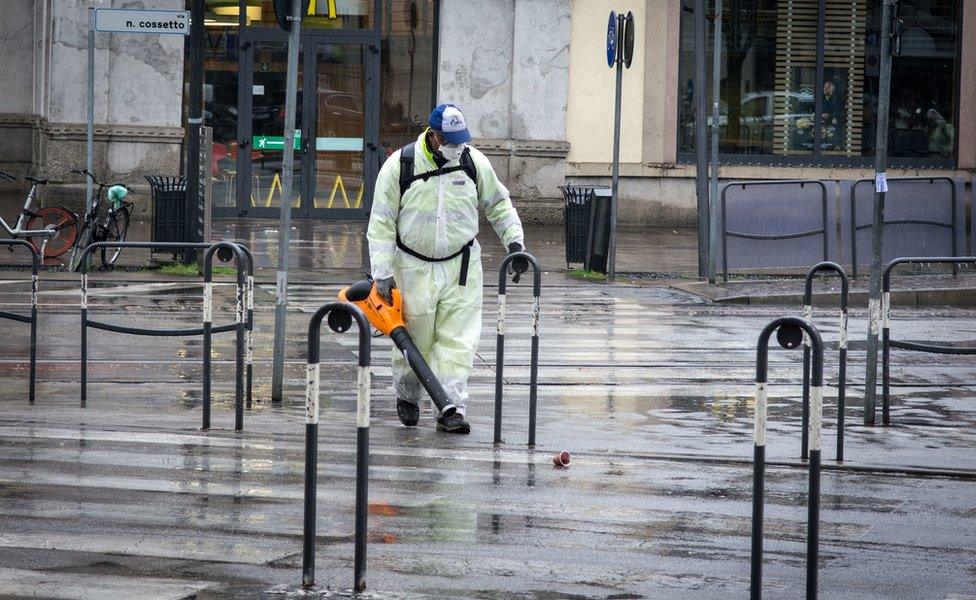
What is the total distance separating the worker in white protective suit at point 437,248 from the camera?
918cm

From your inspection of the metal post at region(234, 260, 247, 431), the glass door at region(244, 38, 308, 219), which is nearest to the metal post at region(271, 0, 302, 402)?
the metal post at region(234, 260, 247, 431)

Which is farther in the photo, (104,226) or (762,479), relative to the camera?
(104,226)

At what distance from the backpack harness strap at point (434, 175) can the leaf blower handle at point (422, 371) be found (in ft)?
1.54

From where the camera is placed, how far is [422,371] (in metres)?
9.12

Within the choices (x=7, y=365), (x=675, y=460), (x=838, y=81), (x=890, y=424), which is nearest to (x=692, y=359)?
(x=890, y=424)

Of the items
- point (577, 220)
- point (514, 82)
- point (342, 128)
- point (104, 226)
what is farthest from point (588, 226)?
point (342, 128)

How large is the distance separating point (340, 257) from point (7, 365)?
918 cm

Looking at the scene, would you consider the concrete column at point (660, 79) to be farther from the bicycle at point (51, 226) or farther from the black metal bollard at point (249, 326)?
the black metal bollard at point (249, 326)

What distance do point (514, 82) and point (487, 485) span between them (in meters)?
20.1

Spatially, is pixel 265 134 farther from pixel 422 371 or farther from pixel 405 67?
pixel 422 371

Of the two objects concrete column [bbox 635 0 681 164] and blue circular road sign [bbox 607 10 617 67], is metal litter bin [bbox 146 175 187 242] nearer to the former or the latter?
blue circular road sign [bbox 607 10 617 67]

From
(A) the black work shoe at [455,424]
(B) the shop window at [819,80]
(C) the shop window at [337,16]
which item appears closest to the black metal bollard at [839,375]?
(A) the black work shoe at [455,424]

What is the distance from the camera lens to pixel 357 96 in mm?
27234

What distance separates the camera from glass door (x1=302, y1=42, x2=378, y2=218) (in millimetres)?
27078
